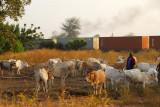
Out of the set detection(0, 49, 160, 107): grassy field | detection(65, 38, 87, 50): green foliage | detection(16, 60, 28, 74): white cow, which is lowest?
detection(0, 49, 160, 107): grassy field

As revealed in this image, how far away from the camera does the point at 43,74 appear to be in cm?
1200

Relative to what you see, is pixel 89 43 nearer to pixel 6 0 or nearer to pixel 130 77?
pixel 6 0

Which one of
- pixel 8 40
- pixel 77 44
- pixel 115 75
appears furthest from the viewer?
pixel 77 44

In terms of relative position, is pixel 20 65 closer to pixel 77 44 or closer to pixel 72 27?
pixel 77 44

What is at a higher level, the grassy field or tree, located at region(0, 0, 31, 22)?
tree, located at region(0, 0, 31, 22)

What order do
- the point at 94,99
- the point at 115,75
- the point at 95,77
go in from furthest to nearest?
the point at 115,75
the point at 95,77
the point at 94,99

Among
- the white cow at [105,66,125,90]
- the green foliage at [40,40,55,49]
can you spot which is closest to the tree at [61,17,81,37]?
the green foliage at [40,40,55,49]

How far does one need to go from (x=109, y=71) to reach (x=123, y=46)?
105ft

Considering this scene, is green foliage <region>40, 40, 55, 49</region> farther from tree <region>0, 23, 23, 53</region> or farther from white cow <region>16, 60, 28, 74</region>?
white cow <region>16, 60, 28, 74</region>

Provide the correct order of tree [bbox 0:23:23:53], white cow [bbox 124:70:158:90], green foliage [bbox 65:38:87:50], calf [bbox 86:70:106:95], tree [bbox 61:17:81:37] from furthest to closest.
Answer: tree [bbox 61:17:81:37]
green foliage [bbox 65:38:87:50]
tree [bbox 0:23:23:53]
white cow [bbox 124:70:158:90]
calf [bbox 86:70:106:95]

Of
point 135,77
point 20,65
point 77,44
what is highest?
point 77,44

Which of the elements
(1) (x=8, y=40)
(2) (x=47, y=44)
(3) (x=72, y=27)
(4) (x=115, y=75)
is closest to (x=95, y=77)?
(4) (x=115, y=75)

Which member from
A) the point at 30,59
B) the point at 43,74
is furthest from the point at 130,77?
the point at 30,59

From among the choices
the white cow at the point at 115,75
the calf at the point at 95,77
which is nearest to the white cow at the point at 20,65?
the white cow at the point at 115,75
